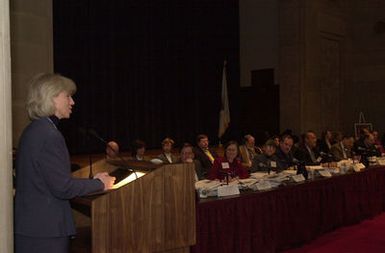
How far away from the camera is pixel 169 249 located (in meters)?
2.89

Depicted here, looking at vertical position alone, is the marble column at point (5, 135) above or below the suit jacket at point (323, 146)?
above

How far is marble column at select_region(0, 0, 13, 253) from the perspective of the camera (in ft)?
6.68

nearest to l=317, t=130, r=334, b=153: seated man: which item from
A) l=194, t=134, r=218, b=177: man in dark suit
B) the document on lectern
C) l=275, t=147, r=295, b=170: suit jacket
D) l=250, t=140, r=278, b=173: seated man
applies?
l=275, t=147, r=295, b=170: suit jacket

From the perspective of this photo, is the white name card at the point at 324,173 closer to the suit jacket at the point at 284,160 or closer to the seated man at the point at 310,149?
the suit jacket at the point at 284,160

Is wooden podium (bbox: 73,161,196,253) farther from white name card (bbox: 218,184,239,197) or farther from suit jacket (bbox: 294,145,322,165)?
suit jacket (bbox: 294,145,322,165)

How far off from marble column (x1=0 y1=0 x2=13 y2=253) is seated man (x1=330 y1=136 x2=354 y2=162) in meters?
6.83

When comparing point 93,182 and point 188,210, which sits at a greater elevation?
point 93,182

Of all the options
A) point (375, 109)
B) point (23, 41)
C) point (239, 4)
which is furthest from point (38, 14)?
point (375, 109)

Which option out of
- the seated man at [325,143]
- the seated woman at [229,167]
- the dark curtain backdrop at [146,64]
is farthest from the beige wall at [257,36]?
the seated woman at [229,167]

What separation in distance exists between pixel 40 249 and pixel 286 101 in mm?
10445

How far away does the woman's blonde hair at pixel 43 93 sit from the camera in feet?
7.29

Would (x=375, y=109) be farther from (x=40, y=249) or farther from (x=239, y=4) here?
(x=40, y=249)

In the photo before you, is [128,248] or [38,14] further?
[38,14]

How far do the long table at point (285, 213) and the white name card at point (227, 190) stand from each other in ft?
0.27
